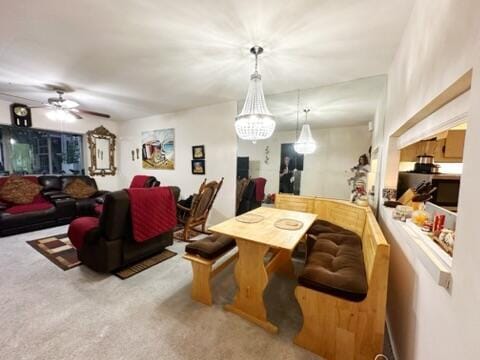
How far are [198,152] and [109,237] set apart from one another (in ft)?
8.24

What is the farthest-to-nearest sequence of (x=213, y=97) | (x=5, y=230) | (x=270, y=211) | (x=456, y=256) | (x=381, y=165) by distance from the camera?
(x=213, y=97), (x=5, y=230), (x=270, y=211), (x=381, y=165), (x=456, y=256)

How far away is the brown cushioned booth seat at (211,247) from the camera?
1941mm

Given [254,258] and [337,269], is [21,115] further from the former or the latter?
[337,269]

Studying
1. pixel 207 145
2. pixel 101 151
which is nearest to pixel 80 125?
pixel 101 151

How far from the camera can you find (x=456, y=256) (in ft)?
2.57

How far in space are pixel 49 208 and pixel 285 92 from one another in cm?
481

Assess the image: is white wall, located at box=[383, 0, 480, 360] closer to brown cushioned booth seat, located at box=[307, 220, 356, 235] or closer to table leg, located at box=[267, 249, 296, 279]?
brown cushioned booth seat, located at box=[307, 220, 356, 235]

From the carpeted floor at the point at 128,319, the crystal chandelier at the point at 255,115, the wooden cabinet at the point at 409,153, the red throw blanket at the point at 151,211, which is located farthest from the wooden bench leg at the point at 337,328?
the red throw blanket at the point at 151,211

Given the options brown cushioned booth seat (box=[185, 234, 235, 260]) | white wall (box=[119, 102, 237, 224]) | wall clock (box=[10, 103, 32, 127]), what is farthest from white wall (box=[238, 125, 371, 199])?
wall clock (box=[10, 103, 32, 127])

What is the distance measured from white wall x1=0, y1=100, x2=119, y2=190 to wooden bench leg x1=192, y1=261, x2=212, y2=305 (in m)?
5.04

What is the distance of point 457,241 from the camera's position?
2.59 ft

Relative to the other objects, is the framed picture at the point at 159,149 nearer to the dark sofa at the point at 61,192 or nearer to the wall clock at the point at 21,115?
the dark sofa at the point at 61,192

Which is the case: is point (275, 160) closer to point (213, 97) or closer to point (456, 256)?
point (213, 97)

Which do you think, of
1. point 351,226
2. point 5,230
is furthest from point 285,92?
point 5,230
